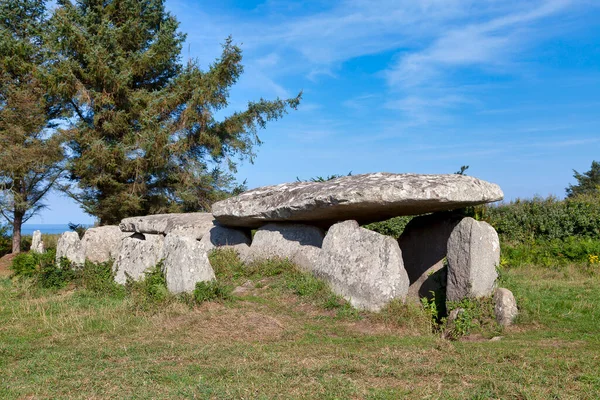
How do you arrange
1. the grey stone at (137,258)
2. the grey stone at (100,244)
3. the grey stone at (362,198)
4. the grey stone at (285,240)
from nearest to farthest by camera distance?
the grey stone at (362,198), the grey stone at (137,258), the grey stone at (285,240), the grey stone at (100,244)

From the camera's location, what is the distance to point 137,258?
470 inches

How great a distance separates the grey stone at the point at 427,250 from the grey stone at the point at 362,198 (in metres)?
0.76

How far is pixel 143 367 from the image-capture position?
257 inches

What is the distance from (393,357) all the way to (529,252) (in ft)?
35.1

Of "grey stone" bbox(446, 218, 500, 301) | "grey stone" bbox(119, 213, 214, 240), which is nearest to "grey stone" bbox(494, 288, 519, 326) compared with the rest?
"grey stone" bbox(446, 218, 500, 301)

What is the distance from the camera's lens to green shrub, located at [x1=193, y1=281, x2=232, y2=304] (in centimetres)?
977

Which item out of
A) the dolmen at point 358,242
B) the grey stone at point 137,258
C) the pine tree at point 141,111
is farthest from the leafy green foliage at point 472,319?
the pine tree at point 141,111

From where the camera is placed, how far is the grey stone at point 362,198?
9.66m

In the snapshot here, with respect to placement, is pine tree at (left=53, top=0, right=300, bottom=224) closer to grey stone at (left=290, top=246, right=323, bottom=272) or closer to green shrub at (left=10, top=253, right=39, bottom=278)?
green shrub at (left=10, top=253, right=39, bottom=278)

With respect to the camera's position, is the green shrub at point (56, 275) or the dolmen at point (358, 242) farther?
the green shrub at point (56, 275)

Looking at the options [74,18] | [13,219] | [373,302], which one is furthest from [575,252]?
[13,219]

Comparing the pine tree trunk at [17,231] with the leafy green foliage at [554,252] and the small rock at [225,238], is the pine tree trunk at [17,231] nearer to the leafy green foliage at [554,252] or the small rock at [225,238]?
the small rock at [225,238]

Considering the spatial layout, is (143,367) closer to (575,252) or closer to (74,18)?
(575,252)

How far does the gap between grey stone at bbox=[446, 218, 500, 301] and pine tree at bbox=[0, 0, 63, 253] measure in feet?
54.6
